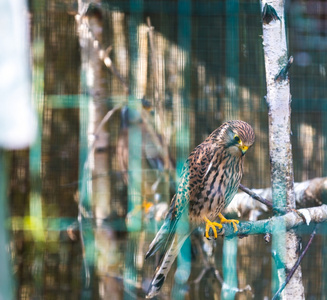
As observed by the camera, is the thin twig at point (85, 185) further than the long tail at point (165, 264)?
Yes

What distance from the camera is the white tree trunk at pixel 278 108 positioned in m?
1.25

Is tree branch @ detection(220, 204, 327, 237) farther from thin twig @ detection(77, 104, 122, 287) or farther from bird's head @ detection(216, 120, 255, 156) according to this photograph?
thin twig @ detection(77, 104, 122, 287)

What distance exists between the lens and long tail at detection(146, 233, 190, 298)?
1279 mm

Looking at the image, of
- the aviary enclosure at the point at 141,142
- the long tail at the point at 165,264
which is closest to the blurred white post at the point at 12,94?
the aviary enclosure at the point at 141,142

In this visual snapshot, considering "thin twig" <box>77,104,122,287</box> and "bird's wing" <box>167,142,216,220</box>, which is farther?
"thin twig" <box>77,104,122,287</box>

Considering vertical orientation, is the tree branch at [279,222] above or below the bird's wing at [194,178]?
below

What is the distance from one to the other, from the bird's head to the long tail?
265mm

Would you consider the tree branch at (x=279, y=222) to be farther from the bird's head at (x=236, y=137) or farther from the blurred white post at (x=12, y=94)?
the blurred white post at (x=12, y=94)

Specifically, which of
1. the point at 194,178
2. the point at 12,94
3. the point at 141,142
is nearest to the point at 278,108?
the point at 194,178

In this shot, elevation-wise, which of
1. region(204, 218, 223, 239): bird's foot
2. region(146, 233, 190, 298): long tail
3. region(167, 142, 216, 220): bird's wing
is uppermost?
region(167, 142, 216, 220): bird's wing

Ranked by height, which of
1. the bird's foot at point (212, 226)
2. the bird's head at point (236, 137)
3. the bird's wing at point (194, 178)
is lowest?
the bird's foot at point (212, 226)

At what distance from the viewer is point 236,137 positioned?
A: 1234mm

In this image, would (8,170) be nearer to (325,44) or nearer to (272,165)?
(272,165)

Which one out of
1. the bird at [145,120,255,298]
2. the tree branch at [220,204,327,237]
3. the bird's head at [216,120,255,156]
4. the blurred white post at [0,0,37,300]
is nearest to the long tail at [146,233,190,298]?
the bird at [145,120,255,298]
